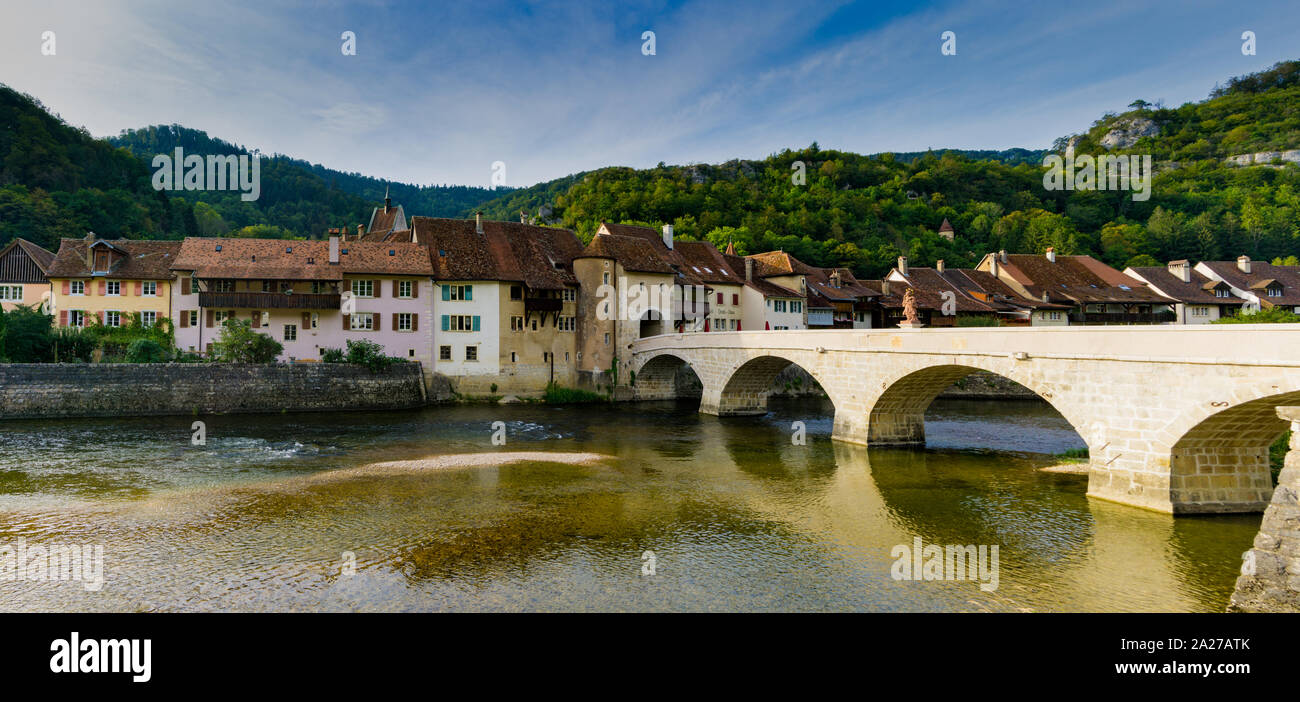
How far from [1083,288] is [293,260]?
194 feet

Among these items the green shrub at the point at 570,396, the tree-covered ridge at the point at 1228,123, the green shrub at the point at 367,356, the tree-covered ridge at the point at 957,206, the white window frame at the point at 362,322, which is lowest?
the green shrub at the point at 570,396

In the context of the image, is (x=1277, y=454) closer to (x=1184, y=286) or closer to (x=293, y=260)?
(x=293, y=260)

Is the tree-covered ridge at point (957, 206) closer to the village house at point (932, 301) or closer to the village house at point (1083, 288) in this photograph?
the village house at point (932, 301)

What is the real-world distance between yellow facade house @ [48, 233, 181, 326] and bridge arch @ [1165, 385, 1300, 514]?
4707 cm

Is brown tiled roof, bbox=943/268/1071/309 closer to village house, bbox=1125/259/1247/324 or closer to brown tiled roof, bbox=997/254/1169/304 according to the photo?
brown tiled roof, bbox=997/254/1169/304

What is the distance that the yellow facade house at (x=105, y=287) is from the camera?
128 feet

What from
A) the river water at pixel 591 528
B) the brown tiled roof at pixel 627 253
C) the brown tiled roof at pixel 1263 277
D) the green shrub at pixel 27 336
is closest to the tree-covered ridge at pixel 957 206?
the brown tiled roof at pixel 1263 277

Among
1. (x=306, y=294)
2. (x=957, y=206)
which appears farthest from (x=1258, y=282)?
(x=306, y=294)

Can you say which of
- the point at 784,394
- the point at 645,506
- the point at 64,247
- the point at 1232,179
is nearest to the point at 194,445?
the point at 645,506

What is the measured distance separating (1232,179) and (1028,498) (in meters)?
98.4

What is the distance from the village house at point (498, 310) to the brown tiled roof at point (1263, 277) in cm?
5657

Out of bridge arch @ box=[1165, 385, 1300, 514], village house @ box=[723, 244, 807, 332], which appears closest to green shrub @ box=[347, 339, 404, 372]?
village house @ box=[723, 244, 807, 332]

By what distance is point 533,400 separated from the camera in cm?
4284
